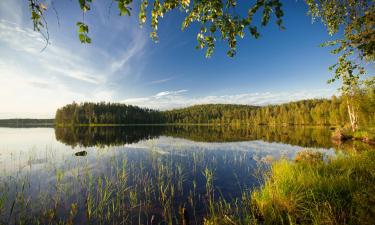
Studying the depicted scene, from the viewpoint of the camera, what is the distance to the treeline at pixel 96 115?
14473 centimetres

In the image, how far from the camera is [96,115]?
153625mm

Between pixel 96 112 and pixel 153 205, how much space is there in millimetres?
168764

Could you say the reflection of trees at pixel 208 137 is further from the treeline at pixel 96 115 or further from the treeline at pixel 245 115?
the treeline at pixel 96 115

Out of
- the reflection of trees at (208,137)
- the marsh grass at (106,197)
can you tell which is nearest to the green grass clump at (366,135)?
the reflection of trees at (208,137)

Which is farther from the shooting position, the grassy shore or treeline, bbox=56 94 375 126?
treeline, bbox=56 94 375 126

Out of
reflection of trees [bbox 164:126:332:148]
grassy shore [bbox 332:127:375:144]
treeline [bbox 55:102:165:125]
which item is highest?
treeline [bbox 55:102:165:125]

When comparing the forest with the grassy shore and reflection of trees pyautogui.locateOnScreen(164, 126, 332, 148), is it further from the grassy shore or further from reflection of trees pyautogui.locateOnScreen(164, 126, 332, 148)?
the grassy shore

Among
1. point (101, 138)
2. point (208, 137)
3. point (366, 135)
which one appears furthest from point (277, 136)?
point (101, 138)

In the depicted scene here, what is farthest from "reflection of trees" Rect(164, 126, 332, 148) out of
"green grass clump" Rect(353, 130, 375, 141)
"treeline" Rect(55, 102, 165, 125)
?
"treeline" Rect(55, 102, 165, 125)

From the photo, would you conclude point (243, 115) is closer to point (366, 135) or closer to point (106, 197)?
point (366, 135)

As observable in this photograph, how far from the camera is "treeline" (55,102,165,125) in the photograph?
144725 mm

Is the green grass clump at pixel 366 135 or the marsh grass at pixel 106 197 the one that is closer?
the marsh grass at pixel 106 197

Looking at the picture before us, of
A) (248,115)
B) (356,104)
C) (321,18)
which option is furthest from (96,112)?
(321,18)

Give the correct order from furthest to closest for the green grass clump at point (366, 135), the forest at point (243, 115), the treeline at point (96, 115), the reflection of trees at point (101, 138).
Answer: the treeline at point (96, 115) < the forest at point (243, 115) < the reflection of trees at point (101, 138) < the green grass clump at point (366, 135)
